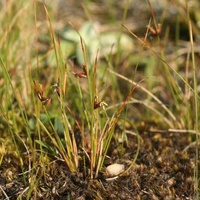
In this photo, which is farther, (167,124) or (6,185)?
(167,124)

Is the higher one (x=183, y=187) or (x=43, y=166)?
(x=43, y=166)

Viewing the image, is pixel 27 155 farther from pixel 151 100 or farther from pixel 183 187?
pixel 151 100

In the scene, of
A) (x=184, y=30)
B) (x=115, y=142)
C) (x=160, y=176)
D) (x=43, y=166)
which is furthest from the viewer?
(x=184, y=30)

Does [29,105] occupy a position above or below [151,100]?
above

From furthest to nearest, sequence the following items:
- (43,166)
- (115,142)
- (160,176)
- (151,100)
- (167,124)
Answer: (151,100) → (167,124) → (115,142) → (160,176) → (43,166)

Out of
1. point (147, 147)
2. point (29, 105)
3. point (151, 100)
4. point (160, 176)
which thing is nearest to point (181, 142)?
point (147, 147)

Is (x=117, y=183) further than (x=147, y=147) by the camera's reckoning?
No

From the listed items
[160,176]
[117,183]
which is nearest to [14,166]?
[117,183]

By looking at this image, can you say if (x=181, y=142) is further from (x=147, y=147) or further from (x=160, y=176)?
(x=160, y=176)

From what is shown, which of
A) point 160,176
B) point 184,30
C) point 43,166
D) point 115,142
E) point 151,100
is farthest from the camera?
point 184,30

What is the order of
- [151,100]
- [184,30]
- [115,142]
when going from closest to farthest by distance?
[115,142], [151,100], [184,30]
